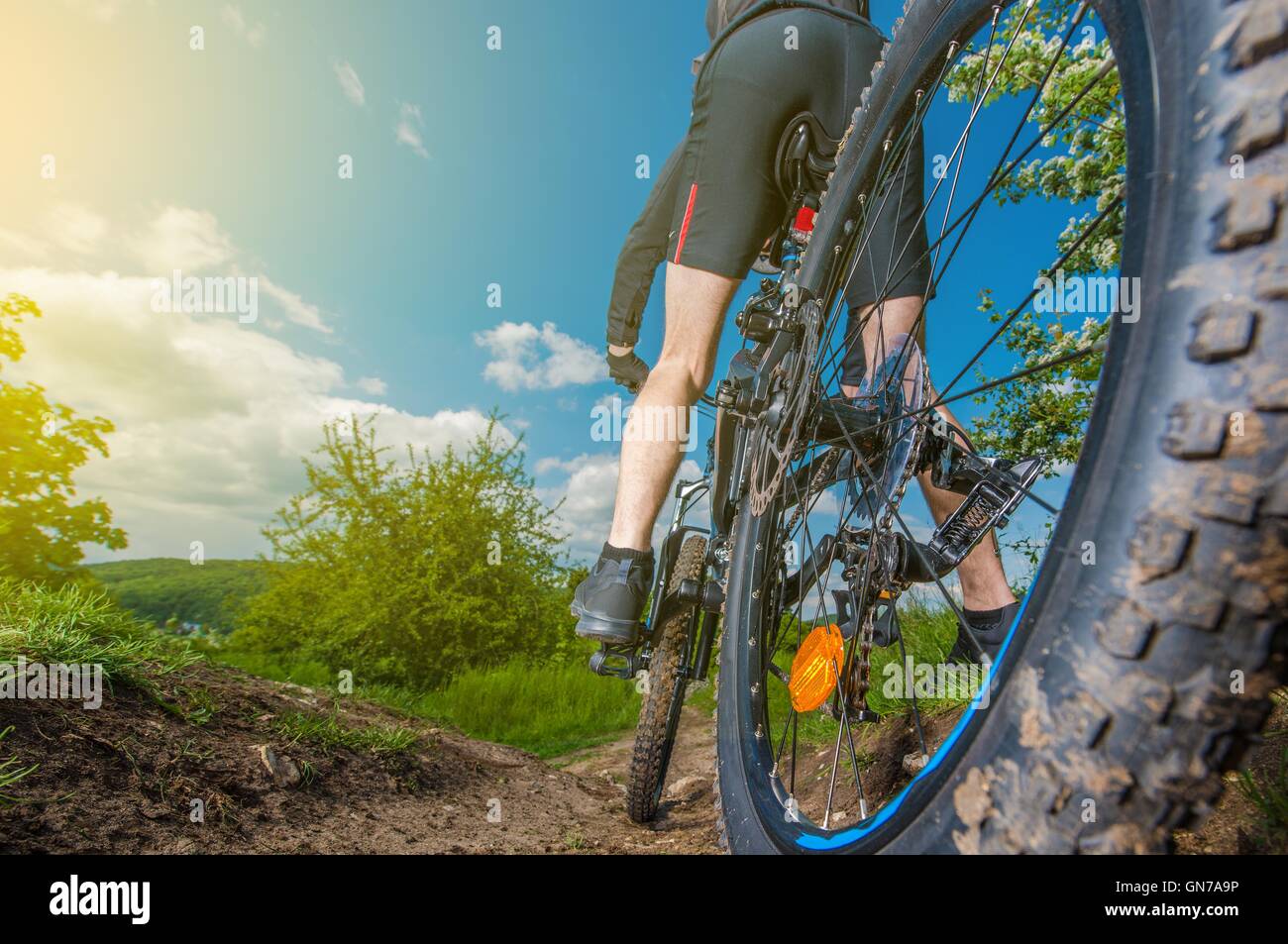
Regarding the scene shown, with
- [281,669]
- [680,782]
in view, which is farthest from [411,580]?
[680,782]

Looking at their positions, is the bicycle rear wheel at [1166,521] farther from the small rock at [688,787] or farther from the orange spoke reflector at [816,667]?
the small rock at [688,787]

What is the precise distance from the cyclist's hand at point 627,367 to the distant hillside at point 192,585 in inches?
167

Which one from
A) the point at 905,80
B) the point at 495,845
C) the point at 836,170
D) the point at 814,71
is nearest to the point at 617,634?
the point at 495,845

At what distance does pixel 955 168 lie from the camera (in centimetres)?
133

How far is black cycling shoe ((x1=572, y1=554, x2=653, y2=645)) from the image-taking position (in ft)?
5.76

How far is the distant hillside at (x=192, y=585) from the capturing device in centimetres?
687

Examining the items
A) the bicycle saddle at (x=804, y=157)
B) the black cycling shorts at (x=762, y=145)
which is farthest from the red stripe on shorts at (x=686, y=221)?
the bicycle saddle at (x=804, y=157)

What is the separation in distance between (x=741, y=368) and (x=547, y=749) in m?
3.17

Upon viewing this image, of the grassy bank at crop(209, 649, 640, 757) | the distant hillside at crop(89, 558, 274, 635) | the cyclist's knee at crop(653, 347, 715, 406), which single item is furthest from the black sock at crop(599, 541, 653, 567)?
the distant hillside at crop(89, 558, 274, 635)

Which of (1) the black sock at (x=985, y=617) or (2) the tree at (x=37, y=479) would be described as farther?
(2) the tree at (x=37, y=479)

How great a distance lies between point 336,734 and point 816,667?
5.22 ft

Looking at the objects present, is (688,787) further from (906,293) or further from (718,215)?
(718,215)

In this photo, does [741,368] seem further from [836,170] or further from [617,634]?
[617,634]

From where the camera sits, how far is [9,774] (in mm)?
1257
